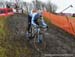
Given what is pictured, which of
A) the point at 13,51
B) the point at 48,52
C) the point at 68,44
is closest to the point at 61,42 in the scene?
the point at 68,44

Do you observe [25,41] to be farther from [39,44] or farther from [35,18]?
[35,18]

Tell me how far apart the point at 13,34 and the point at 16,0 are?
97.2 inches

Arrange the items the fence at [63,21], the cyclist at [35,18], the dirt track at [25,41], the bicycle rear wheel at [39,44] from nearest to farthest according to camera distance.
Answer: the dirt track at [25,41] → the cyclist at [35,18] → the bicycle rear wheel at [39,44] → the fence at [63,21]

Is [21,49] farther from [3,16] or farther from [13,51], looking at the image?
[3,16]

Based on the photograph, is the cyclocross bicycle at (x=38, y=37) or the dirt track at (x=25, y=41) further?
the cyclocross bicycle at (x=38, y=37)

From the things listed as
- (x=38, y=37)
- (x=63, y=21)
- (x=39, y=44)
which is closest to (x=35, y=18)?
(x=38, y=37)

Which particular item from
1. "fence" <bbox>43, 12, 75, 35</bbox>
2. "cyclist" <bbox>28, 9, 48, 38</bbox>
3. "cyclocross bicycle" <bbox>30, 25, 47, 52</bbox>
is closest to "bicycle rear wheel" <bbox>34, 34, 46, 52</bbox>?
"cyclocross bicycle" <bbox>30, 25, 47, 52</bbox>

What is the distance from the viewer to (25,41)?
2153 cm

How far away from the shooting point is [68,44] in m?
23.3

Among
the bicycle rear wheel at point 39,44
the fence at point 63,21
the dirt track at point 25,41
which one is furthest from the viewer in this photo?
the fence at point 63,21

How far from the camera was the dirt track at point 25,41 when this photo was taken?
66.8 ft

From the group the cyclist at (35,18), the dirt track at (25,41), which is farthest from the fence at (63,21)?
the cyclist at (35,18)

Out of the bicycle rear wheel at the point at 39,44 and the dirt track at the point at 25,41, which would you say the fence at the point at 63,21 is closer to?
the dirt track at the point at 25,41

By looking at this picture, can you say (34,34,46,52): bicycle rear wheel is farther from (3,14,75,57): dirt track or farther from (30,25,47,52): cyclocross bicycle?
(3,14,75,57): dirt track
